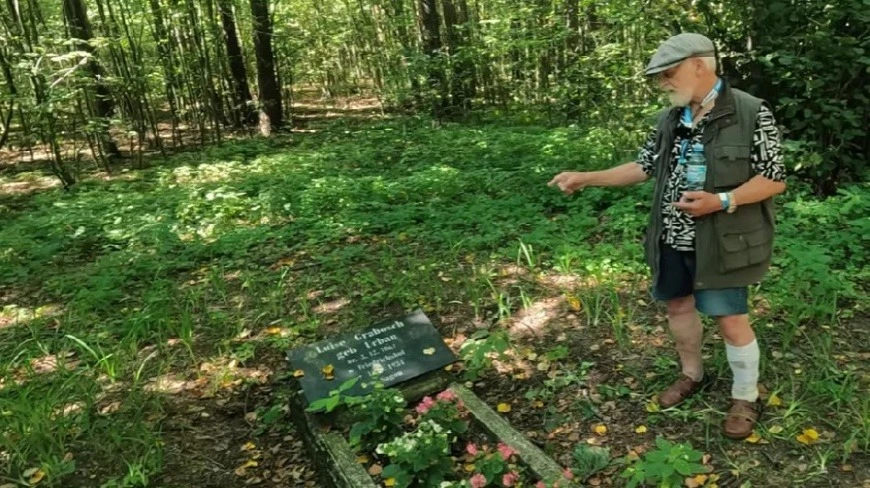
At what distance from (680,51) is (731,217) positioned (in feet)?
2.32

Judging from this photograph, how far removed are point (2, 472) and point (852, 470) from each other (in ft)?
13.7

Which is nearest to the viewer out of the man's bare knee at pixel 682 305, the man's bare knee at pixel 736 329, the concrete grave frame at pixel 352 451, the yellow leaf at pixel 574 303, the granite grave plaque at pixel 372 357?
the man's bare knee at pixel 736 329

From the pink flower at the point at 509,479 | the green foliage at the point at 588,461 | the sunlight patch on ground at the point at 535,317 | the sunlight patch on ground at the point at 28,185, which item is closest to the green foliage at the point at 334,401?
the pink flower at the point at 509,479

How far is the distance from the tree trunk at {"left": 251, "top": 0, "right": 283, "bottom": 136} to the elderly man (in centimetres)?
1106

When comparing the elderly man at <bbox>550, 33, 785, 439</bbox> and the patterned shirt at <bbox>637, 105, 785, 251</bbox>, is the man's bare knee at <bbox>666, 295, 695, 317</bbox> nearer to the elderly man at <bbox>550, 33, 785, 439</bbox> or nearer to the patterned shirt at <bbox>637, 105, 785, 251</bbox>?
the elderly man at <bbox>550, 33, 785, 439</bbox>

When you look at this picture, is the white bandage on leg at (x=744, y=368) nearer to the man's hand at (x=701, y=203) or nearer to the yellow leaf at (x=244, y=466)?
the man's hand at (x=701, y=203)

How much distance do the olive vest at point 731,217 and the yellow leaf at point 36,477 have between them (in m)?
3.38

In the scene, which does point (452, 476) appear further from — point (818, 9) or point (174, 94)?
point (174, 94)

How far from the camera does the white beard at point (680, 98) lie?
8.09ft

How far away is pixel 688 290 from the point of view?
Result: 2824mm

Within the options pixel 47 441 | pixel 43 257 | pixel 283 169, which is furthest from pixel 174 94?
pixel 47 441

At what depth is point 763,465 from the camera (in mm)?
2705

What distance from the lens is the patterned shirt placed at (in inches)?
92.4

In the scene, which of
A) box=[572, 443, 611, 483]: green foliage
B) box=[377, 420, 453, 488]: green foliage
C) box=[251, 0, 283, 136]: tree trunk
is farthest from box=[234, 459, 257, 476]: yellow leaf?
box=[251, 0, 283, 136]: tree trunk
